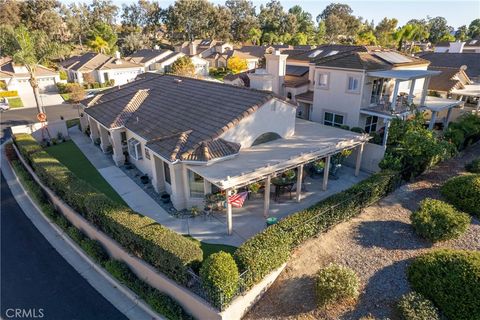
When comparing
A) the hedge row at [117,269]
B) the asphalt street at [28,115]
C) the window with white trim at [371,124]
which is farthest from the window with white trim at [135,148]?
the window with white trim at [371,124]

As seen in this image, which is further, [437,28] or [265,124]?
[437,28]

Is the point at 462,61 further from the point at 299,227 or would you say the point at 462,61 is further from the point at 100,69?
the point at 100,69

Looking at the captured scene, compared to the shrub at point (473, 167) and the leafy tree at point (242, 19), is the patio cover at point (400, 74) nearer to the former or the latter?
the shrub at point (473, 167)

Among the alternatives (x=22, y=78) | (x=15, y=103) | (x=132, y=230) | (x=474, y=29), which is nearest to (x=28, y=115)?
(x=15, y=103)

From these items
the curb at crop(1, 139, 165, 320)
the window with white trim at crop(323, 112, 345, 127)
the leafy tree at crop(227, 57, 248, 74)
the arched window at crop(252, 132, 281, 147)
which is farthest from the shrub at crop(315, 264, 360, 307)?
the leafy tree at crop(227, 57, 248, 74)

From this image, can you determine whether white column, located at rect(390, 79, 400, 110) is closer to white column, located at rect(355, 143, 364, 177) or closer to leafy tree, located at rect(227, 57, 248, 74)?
white column, located at rect(355, 143, 364, 177)

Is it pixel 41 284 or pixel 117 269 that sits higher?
pixel 117 269

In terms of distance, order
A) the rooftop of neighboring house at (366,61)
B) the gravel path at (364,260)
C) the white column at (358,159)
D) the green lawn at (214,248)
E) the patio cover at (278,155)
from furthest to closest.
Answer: the rooftop of neighboring house at (366,61) < the white column at (358,159) < the patio cover at (278,155) < the green lawn at (214,248) < the gravel path at (364,260)

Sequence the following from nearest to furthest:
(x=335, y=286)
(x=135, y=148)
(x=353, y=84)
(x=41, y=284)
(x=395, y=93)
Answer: (x=335, y=286), (x=41, y=284), (x=135, y=148), (x=395, y=93), (x=353, y=84)
